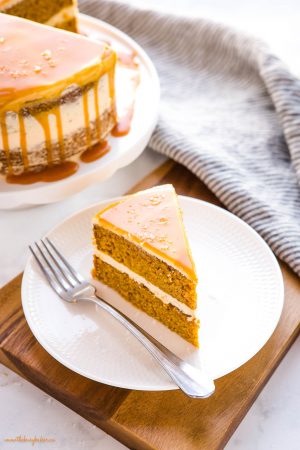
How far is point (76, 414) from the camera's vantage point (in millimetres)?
1334

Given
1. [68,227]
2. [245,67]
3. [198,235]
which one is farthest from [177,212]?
[245,67]

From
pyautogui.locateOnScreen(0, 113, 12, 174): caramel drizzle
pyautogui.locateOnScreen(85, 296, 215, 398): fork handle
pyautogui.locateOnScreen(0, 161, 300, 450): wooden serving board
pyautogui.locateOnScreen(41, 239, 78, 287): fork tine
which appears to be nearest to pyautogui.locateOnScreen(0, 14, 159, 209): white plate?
pyautogui.locateOnScreen(0, 113, 12, 174): caramel drizzle

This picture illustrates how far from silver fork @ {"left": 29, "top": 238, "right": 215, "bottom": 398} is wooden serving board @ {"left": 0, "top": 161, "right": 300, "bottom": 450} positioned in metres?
0.08

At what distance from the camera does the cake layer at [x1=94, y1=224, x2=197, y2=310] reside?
1.36 meters

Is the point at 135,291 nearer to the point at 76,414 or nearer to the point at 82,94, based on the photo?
the point at 76,414

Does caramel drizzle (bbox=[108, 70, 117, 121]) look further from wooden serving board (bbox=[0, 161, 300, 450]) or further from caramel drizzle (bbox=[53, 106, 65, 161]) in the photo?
wooden serving board (bbox=[0, 161, 300, 450])

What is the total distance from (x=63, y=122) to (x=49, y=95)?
0.10m

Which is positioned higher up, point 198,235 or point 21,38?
point 21,38

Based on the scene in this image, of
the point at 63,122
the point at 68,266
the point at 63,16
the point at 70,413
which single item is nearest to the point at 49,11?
the point at 63,16

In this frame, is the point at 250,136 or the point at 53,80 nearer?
the point at 53,80

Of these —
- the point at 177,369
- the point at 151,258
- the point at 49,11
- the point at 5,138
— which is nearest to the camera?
the point at 177,369

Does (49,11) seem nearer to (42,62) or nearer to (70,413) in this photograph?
(42,62)

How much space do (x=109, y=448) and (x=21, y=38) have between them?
1.13 metres

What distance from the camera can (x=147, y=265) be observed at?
1.42m
